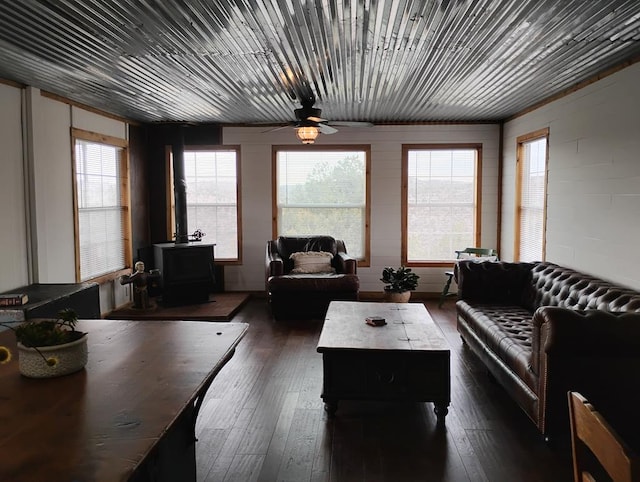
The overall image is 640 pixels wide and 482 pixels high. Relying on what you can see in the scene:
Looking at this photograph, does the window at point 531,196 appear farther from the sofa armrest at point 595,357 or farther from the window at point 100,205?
the window at point 100,205

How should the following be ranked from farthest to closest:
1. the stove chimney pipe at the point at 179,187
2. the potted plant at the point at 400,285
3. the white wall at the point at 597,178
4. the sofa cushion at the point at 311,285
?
the stove chimney pipe at the point at 179,187 < the potted plant at the point at 400,285 < the sofa cushion at the point at 311,285 < the white wall at the point at 597,178

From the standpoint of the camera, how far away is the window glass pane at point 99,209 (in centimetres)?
601

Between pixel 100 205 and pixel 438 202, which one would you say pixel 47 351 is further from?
pixel 438 202

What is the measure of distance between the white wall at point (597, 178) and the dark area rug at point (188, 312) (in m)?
3.86

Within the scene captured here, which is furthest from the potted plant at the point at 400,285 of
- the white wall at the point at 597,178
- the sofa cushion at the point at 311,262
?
the white wall at the point at 597,178

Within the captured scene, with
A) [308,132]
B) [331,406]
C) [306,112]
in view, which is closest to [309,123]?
[308,132]

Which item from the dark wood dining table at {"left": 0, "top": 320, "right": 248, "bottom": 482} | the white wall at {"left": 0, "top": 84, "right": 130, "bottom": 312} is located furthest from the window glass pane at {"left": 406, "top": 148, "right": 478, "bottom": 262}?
the dark wood dining table at {"left": 0, "top": 320, "right": 248, "bottom": 482}

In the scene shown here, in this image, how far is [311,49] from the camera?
3.83 m

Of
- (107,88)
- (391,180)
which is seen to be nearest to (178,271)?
(107,88)

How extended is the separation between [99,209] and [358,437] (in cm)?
463

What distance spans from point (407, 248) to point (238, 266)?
2.56 m

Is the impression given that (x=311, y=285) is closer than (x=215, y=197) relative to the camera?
Yes

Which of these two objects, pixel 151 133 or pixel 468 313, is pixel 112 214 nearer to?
pixel 151 133

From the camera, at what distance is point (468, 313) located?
15.7 ft
